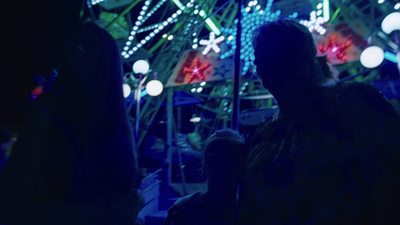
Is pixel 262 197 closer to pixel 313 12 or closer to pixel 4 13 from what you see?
pixel 4 13

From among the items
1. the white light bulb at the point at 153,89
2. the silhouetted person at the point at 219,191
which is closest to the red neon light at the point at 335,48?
the white light bulb at the point at 153,89

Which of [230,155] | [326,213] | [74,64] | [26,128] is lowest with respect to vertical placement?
[326,213]

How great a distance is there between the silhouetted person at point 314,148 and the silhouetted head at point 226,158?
107mm

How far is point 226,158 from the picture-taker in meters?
1.53

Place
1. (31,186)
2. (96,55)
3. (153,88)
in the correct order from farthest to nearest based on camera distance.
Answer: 1. (153,88)
2. (96,55)
3. (31,186)

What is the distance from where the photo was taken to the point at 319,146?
44.1 inches

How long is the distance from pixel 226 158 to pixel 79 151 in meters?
0.77

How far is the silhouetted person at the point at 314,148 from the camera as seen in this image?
39.9 inches

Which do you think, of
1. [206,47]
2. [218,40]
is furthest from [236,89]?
[206,47]

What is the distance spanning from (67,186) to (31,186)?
117 mm

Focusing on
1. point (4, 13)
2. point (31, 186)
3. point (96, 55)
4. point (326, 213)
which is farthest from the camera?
point (4, 13)

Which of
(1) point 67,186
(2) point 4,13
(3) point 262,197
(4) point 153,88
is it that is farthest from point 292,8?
(1) point 67,186

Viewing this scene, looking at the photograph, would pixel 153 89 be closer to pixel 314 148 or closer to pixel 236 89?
pixel 236 89

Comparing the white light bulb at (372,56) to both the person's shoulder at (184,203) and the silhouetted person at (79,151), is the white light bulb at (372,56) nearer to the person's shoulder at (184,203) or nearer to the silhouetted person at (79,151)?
the person's shoulder at (184,203)
